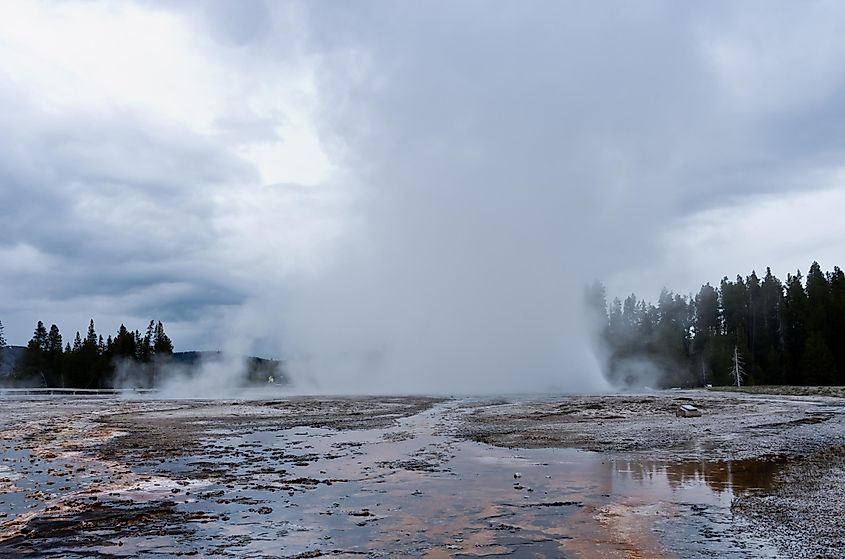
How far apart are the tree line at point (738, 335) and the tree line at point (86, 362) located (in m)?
88.5

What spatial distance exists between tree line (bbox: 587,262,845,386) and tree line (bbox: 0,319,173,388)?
8847 centimetres

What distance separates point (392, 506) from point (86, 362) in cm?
11761

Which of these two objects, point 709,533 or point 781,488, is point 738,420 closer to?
point 781,488

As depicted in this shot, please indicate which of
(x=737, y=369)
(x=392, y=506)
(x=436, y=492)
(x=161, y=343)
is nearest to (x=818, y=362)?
(x=737, y=369)

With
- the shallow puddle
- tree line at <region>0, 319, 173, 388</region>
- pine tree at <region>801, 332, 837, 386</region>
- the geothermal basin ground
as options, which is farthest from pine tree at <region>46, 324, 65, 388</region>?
pine tree at <region>801, 332, 837, 386</region>

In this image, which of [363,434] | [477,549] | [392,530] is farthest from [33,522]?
[363,434]

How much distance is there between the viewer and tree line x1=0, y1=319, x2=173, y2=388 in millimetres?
116250

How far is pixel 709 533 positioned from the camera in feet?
39.2

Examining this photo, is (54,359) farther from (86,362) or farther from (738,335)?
(738,335)

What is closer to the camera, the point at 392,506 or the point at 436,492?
the point at 392,506

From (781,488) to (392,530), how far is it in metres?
9.74

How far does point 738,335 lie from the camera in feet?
328

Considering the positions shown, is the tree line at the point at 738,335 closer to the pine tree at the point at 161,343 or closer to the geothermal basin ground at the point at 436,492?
the geothermal basin ground at the point at 436,492

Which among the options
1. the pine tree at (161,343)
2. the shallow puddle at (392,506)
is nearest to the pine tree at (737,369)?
the shallow puddle at (392,506)
